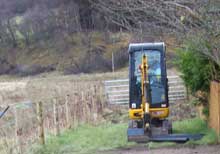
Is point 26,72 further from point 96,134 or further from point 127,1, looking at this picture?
point 127,1

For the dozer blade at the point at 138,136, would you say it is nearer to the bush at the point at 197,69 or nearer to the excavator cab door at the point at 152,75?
the excavator cab door at the point at 152,75

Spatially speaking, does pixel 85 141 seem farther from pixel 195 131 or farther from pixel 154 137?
pixel 195 131

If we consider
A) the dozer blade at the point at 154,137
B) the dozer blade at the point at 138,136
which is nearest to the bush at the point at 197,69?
the dozer blade at the point at 154,137

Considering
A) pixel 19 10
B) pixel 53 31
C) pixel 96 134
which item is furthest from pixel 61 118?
pixel 19 10

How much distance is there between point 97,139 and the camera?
62.2 feet

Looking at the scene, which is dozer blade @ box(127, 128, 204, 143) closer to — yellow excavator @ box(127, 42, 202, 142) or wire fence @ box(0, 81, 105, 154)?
yellow excavator @ box(127, 42, 202, 142)

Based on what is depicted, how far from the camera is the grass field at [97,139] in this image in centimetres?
1705

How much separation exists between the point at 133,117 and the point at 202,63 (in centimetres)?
264

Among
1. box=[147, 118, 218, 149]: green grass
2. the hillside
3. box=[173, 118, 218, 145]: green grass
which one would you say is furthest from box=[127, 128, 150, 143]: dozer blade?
the hillside

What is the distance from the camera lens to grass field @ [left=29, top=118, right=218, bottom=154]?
17047 millimetres

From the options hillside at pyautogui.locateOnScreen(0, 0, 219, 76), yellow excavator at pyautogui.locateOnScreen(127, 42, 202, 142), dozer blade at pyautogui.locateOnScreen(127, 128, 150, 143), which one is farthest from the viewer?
hillside at pyautogui.locateOnScreen(0, 0, 219, 76)

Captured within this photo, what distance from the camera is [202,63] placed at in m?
18.5

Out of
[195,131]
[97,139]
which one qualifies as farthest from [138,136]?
[195,131]

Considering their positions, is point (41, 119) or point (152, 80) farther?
point (152, 80)
